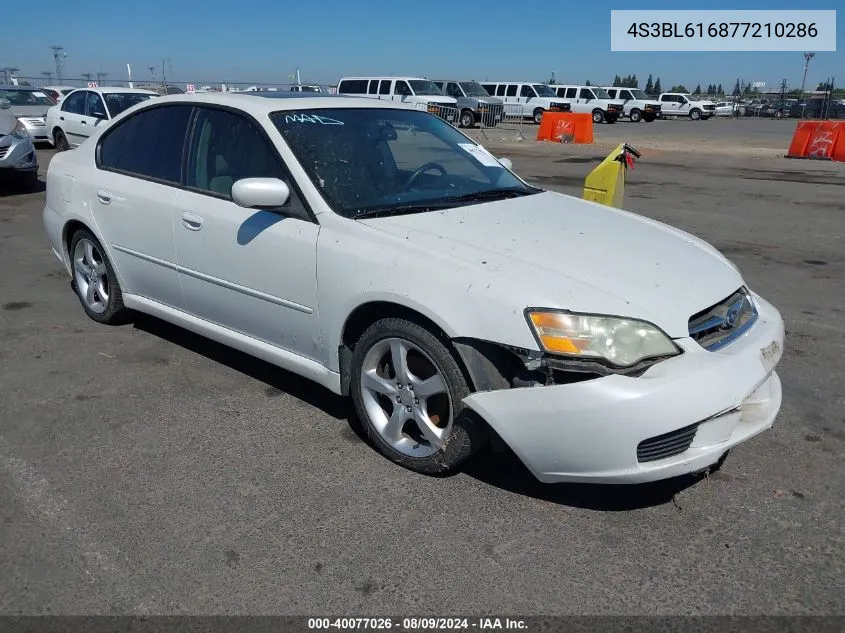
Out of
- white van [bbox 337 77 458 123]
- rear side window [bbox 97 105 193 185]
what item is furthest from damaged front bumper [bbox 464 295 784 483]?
white van [bbox 337 77 458 123]

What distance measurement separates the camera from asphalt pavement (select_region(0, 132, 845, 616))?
2.49 meters

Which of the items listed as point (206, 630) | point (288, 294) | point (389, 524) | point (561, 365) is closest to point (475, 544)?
point (389, 524)

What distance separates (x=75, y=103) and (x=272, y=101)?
42.5 feet

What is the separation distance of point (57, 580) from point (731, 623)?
7.49 ft

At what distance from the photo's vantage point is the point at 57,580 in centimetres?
254

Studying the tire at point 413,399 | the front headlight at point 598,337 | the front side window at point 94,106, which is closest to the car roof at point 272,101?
the tire at point 413,399

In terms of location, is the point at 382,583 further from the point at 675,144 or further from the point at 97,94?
the point at 675,144

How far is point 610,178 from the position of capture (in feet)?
21.7

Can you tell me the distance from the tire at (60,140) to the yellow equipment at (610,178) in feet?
41.4

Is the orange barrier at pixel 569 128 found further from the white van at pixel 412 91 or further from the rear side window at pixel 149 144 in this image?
the rear side window at pixel 149 144

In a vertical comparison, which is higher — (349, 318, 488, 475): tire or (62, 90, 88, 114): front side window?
(62, 90, 88, 114): front side window

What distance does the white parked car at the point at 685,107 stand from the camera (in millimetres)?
43688

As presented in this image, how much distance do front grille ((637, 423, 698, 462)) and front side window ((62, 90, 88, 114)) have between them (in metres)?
14.9

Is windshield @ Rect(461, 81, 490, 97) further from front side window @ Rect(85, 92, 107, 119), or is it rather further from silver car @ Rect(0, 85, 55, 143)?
front side window @ Rect(85, 92, 107, 119)
